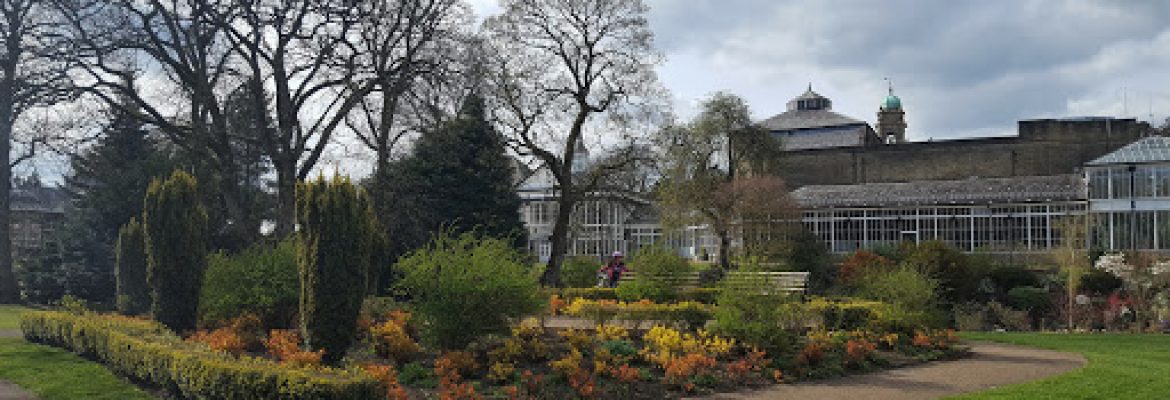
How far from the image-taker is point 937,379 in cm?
1251

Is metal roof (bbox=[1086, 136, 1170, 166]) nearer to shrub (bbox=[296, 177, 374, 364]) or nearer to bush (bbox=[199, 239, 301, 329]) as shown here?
bush (bbox=[199, 239, 301, 329])

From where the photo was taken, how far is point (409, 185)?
31.0m

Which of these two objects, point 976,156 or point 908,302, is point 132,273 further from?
point 976,156

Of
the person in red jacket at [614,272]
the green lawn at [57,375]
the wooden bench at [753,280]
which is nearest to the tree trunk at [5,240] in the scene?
the green lawn at [57,375]

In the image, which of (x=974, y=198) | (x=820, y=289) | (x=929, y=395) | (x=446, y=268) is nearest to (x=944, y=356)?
(x=929, y=395)

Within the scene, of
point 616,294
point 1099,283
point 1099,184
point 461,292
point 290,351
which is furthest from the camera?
point 1099,184

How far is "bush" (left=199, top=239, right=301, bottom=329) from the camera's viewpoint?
57.0 ft

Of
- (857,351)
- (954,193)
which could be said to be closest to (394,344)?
(857,351)

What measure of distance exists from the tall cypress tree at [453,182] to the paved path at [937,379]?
18448 millimetres

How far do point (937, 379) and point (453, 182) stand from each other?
21290mm

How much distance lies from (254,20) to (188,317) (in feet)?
31.1

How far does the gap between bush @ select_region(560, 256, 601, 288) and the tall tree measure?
545 centimetres

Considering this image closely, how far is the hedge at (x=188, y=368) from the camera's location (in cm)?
901

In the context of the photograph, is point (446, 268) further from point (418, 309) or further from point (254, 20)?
point (254, 20)
